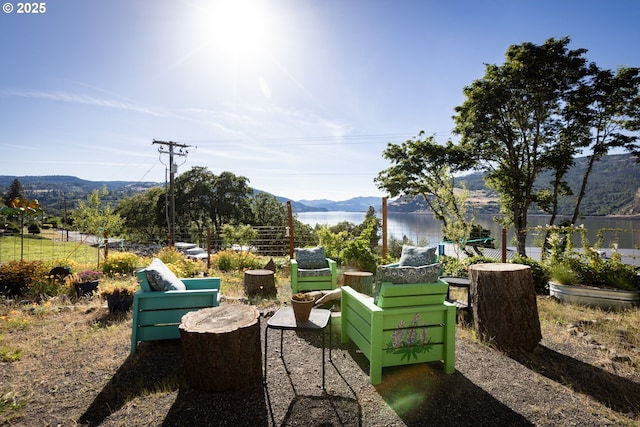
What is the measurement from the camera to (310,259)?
6.08m

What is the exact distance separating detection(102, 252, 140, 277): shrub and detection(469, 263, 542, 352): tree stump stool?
25.1 ft

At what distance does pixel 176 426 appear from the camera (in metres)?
2.20

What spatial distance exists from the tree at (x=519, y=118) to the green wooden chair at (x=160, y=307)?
13432mm

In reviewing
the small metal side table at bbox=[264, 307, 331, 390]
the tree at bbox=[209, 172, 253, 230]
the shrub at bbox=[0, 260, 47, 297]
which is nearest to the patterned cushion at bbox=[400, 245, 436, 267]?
the small metal side table at bbox=[264, 307, 331, 390]

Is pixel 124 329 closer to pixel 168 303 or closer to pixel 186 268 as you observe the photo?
pixel 168 303

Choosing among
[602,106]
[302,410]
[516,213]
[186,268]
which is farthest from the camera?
[516,213]

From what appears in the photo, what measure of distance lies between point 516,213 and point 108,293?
1445 centimetres

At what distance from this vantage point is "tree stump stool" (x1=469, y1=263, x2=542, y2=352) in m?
3.49

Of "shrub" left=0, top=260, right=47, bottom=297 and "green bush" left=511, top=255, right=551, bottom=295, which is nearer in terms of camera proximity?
"shrub" left=0, top=260, right=47, bottom=297

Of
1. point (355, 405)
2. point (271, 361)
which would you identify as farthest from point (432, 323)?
point (271, 361)

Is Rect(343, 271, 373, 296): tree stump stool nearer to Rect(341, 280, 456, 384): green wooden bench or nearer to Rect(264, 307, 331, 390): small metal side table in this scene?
Rect(264, 307, 331, 390): small metal side table

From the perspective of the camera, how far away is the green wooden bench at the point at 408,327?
2846 millimetres

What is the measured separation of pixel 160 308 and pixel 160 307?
0.04 feet

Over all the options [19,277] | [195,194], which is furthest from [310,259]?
[195,194]
